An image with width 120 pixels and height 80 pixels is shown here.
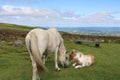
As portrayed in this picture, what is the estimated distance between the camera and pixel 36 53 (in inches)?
457

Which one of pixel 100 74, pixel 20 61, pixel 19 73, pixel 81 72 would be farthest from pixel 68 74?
pixel 20 61

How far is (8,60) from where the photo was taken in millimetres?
17812

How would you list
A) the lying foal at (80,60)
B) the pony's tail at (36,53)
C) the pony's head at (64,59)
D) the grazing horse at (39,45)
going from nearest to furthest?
the pony's tail at (36,53), the grazing horse at (39,45), the pony's head at (64,59), the lying foal at (80,60)

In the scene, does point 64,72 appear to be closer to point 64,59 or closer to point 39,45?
point 64,59

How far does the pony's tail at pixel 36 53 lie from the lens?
11344 millimetres

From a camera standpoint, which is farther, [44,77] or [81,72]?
[81,72]

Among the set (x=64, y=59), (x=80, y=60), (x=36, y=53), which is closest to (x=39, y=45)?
(x=36, y=53)

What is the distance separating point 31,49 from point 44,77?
200cm

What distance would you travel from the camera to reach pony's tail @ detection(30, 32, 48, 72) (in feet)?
37.2

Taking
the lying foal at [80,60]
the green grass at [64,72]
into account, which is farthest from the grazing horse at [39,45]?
the lying foal at [80,60]

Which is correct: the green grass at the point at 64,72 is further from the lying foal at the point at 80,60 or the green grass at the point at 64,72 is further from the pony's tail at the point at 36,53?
the pony's tail at the point at 36,53

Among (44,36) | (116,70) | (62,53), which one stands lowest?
(116,70)

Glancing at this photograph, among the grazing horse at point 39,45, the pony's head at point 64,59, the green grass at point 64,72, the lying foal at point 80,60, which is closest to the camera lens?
the grazing horse at point 39,45

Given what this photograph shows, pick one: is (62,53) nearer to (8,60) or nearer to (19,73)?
(19,73)
